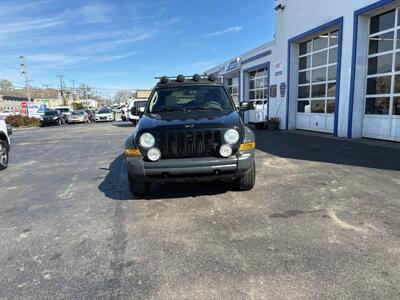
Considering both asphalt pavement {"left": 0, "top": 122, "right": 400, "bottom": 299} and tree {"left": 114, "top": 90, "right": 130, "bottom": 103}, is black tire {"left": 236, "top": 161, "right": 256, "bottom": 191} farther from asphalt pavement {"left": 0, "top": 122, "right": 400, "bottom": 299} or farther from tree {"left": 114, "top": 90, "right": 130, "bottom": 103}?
tree {"left": 114, "top": 90, "right": 130, "bottom": 103}

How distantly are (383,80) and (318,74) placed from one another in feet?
11.7

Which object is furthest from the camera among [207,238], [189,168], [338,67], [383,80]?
[338,67]

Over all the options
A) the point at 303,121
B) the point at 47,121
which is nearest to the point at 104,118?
the point at 47,121

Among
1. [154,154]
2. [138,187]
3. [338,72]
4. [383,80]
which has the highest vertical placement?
[338,72]

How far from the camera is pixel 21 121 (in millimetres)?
30250

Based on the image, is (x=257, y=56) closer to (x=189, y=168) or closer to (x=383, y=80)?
(x=383, y=80)

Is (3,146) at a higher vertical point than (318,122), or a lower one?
lower

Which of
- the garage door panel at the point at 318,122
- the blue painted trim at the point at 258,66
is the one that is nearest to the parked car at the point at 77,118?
the blue painted trim at the point at 258,66

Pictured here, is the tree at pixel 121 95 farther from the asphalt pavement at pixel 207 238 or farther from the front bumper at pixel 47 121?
the asphalt pavement at pixel 207 238

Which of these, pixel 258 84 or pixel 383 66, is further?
pixel 258 84

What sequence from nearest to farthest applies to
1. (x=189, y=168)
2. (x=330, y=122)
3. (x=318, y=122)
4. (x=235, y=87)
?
(x=189, y=168) → (x=330, y=122) → (x=318, y=122) → (x=235, y=87)

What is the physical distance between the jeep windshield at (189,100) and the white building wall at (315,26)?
7603 mm

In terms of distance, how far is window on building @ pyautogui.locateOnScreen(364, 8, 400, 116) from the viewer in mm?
10000

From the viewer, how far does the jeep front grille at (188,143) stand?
4422 millimetres
